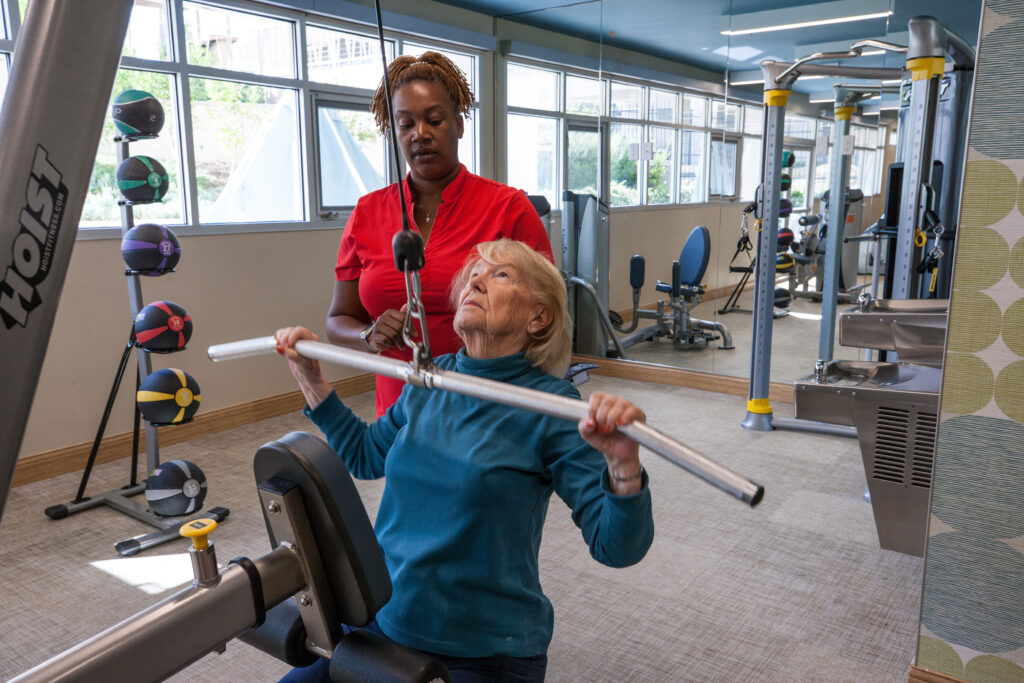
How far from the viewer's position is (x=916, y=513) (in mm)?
2553

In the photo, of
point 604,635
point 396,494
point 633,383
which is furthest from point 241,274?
point 396,494

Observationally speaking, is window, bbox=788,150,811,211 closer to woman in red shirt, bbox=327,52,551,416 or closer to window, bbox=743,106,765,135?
window, bbox=743,106,765,135

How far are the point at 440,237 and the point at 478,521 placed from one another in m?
0.78

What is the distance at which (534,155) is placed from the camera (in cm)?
567

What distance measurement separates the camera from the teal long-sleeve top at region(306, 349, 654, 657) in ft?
3.76

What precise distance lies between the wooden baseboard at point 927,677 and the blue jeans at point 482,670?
1306 millimetres

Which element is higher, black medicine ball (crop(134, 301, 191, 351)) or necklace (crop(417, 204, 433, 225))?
necklace (crop(417, 204, 433, 225))

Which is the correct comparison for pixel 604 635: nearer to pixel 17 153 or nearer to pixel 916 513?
pixel 916 513

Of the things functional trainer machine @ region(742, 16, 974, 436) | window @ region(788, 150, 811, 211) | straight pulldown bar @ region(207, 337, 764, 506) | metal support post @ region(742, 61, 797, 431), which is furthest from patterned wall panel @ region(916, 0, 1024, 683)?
window @ region(788, 150, 811, 211)

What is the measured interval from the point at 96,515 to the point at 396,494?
98.1 inches

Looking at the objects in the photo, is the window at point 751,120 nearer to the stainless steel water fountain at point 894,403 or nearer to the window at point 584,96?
the window at point 584,96

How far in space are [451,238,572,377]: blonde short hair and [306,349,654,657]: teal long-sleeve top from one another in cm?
13

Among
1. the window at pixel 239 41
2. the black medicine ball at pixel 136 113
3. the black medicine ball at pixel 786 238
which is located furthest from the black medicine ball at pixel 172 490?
the black medicine ball at pixel 786 238

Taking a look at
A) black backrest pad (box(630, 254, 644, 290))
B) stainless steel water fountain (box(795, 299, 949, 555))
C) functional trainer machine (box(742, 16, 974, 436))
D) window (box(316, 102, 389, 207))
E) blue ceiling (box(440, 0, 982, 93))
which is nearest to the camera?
stainless steel water fountain (box(795, 299, 949, 555))
